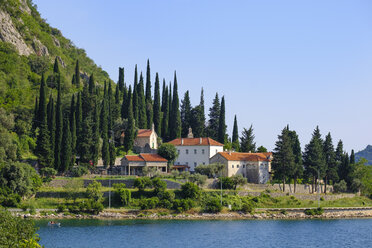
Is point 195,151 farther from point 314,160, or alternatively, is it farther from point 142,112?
point 314,160

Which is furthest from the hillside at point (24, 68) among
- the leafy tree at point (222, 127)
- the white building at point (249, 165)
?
the leafy tree at point (222, 127)

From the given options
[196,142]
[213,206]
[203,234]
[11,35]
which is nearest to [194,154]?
[196,142]

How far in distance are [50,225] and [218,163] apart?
3365cm

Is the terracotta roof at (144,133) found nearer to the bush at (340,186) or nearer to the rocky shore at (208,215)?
the rocky shore at (208,215)

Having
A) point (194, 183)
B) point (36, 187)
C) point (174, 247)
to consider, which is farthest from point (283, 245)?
point (36, 187)

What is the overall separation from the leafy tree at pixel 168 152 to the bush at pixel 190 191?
1403 cm

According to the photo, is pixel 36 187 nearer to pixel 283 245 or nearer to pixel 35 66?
pixel 283 245

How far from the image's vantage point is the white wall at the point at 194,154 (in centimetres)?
8906

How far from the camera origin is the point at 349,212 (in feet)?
258

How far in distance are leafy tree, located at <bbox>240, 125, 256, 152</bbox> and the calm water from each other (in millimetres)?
34968

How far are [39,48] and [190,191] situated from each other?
232ft

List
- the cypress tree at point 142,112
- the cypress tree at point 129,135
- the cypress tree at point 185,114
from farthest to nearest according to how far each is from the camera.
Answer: the cypress tree at point 185,114 < the cypress tree at point 142,112 < the cypress tree at point 129,135

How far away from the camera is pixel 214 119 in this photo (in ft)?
350

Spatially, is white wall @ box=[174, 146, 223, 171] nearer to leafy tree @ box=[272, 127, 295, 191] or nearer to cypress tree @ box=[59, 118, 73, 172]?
leafy tree @ box=[272, 127, 295, 191]
